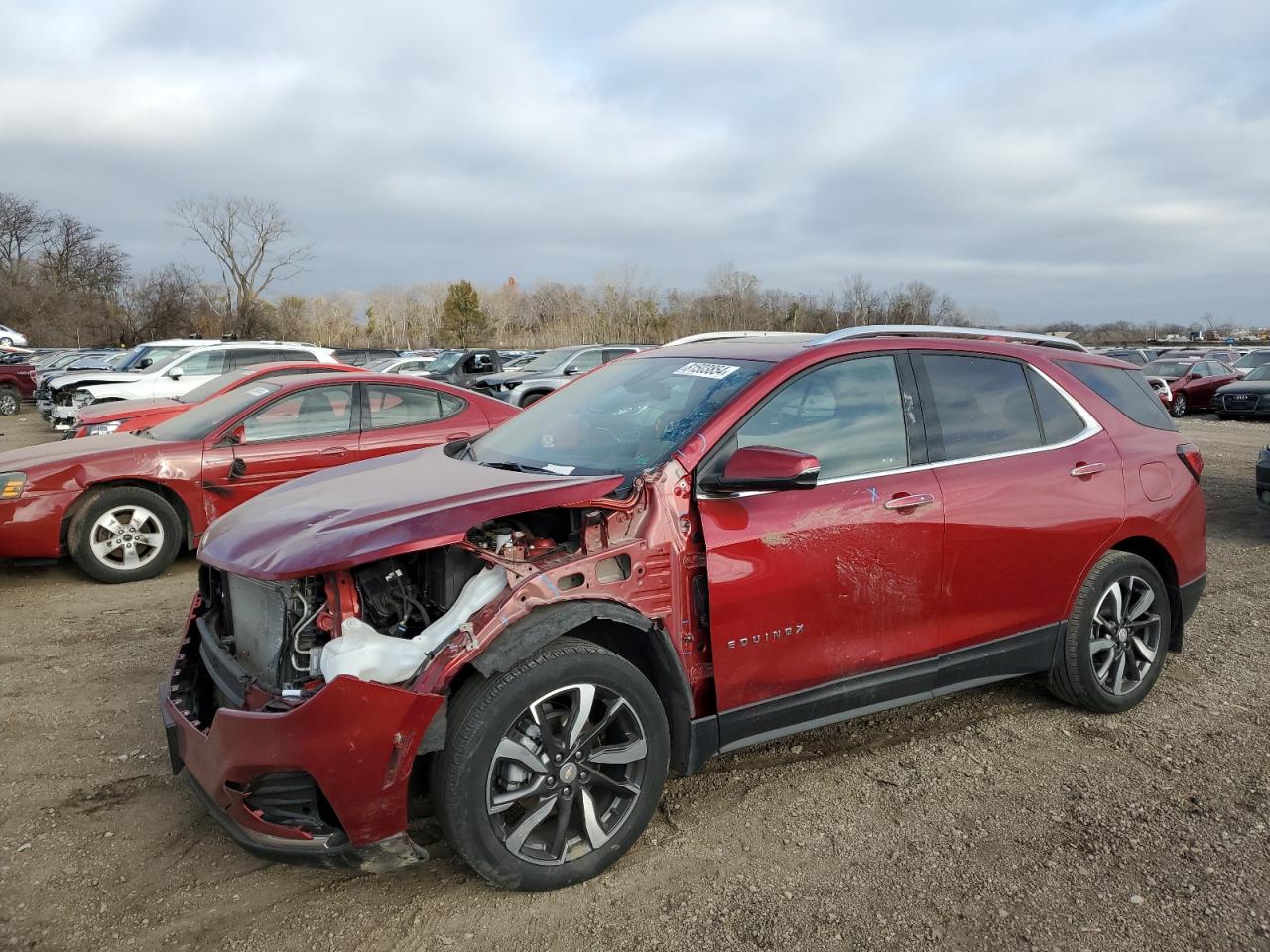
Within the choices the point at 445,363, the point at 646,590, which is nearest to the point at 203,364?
the point at 445,363

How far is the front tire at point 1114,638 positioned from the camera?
13.1ft

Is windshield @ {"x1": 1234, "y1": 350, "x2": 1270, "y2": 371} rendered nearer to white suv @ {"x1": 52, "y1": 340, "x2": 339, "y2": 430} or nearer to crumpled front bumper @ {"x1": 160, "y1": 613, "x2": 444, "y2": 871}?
white suv @ {"x1": 52, "y1": 340, "x2": 339, "y2": 430}

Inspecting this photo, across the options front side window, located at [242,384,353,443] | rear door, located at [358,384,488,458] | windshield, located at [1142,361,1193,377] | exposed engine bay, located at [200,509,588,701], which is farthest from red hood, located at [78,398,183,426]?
windshield, located at [1142,361,1193,377]

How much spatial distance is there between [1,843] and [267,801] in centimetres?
129

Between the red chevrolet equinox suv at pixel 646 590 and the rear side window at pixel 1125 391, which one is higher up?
the rear side window at pixel 1125 391

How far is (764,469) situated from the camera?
2.96 m

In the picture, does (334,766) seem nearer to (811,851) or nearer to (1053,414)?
(811,851)

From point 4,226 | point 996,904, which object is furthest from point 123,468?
point 4,226

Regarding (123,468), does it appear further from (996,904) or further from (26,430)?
(26,430)

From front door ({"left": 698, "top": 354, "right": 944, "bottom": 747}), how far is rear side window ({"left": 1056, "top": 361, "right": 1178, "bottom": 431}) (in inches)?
46.7

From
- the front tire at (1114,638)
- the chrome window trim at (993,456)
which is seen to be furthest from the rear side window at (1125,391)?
the front tire at (1114,638)

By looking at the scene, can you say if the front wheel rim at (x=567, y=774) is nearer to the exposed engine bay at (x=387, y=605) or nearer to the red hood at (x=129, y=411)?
the exposed engine bay at (x=387, y=605)

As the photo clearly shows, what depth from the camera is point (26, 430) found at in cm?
1833

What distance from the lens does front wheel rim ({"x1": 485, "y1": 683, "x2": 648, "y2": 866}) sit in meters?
2.71
